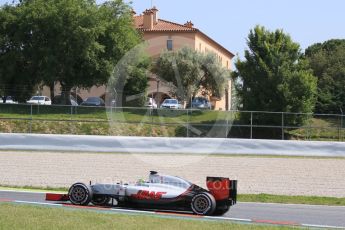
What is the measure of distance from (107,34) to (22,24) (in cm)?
638

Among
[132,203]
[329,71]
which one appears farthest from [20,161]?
[329,71]

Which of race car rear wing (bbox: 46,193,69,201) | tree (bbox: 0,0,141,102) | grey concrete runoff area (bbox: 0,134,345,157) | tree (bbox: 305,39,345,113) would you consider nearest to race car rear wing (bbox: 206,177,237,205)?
race car rear wing (bbox: 46,193,69,201)

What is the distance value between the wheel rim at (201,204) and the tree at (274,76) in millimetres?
23051

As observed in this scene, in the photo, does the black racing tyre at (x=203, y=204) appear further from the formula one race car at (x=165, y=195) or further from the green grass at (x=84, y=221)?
the green grass at (x=84, y=221)

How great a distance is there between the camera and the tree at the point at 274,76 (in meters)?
37.1

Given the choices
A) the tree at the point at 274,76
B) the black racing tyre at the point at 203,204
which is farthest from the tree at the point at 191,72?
the black racing tyre at the point at 203,204

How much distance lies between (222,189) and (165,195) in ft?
3.84

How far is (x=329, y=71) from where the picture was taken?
65875 mm

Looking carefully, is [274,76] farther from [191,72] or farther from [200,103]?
[191,72]

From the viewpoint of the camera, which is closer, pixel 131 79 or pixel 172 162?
pixel 172 162

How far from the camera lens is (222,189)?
12.0 m

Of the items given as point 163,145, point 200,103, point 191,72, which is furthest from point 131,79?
point 163,145

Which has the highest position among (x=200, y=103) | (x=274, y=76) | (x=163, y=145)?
(x=274, y=76)

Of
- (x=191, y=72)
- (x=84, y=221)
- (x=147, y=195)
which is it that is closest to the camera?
(x=84, y=221)
